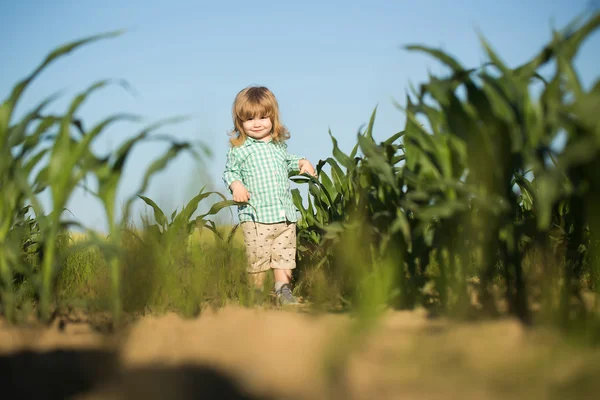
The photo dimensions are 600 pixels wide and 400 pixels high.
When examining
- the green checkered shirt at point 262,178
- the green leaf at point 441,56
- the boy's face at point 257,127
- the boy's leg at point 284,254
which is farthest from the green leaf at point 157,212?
the green leaf at point 441,56

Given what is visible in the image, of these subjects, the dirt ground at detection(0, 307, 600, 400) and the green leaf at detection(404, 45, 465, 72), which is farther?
the green leaf at detection(404, 45, 465, 72)

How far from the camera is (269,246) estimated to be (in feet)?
12.0

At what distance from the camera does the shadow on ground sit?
1.24 metres

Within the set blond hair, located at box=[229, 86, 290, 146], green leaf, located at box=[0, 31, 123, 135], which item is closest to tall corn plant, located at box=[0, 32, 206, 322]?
green leaf, located at box=[0, 31, 123, 135]

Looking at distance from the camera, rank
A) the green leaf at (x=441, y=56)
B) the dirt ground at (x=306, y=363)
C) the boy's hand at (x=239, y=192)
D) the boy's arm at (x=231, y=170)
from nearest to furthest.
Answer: the dirt ground at (x=306, y=363) → the green leaf at (x=441, y=56) → the boy's hand at (x=239, y=192) → the boy's arm at (x=231, y=170)

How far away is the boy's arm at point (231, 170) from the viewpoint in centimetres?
374

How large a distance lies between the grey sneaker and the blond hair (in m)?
A: 1.13

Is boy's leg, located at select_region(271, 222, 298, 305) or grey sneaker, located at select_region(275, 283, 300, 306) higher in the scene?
boy's leg, located at select_region(271, 222, 298, 305)

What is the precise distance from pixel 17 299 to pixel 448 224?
6.40 feet


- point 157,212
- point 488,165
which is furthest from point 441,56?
point 157,212

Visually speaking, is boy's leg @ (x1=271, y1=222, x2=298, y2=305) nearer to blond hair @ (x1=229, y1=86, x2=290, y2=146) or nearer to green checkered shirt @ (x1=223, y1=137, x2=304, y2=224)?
green checkered shirt @ (x1=223, y1=137, x2=304, y2=224)

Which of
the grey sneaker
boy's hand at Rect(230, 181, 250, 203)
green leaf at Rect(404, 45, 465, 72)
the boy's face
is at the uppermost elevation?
the boy's face

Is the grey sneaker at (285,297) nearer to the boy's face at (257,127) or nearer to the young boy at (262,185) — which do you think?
the young boy at (262,185)

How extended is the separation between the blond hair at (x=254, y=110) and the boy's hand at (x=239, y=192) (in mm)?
369
